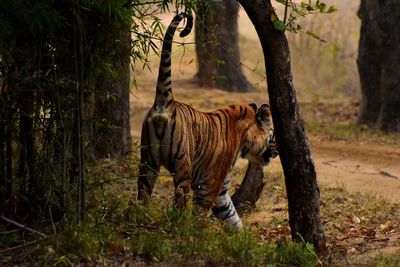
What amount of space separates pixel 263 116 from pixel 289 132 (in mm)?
1964

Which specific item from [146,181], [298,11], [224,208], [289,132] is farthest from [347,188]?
[298,11]

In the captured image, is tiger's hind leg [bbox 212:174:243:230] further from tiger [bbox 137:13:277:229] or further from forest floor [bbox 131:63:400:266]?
forest floor [bbox 131:63:400:266]

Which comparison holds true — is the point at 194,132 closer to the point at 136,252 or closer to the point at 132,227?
the point at 132,227

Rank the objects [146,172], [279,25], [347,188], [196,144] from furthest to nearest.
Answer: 1. [347,188]
2. [196,144]
3. [146,172]
4. [279,25]

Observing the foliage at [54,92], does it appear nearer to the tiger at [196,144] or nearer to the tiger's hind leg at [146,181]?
the tiger at [196,144]

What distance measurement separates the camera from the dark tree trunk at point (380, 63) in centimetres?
1365

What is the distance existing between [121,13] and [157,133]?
4.92 ft

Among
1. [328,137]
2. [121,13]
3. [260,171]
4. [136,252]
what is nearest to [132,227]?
[136,252]

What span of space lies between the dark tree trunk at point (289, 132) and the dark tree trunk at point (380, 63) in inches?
292

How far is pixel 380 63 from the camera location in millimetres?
14008

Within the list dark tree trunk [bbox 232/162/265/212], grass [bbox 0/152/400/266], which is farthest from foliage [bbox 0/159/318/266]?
dark tree trunk [bbox 232/162/265/212]

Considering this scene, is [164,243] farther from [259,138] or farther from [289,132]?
[259,138]

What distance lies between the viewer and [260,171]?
353 inches

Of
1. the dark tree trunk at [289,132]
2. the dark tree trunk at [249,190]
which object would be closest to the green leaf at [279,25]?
the dark tree trunk at [289,132]
